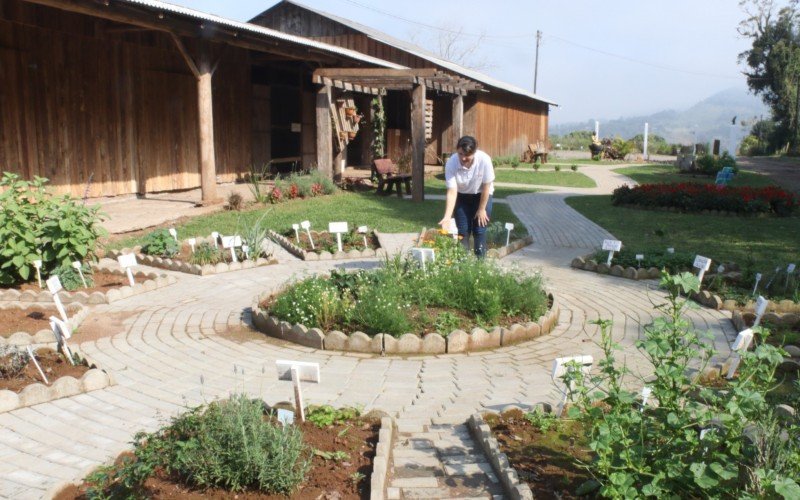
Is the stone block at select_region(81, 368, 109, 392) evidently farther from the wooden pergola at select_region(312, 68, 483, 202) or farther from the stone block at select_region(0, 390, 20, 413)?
the wooden pergola at select_region(312, 68, 483, 202)

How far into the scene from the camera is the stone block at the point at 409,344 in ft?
17.9

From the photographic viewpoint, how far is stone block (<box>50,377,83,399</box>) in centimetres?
451

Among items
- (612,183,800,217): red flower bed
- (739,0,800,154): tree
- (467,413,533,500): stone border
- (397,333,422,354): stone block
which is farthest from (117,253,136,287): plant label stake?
(739,0,800,154): tree

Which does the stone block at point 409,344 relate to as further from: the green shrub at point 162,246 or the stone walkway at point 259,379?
the green shrub at point 162,246

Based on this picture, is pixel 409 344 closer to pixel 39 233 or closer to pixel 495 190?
pixel 39 233

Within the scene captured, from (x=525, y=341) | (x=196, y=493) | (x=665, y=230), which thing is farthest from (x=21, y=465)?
(x=665, y=230)

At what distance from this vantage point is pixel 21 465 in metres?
3.63

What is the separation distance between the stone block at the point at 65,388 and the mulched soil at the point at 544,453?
2861mm

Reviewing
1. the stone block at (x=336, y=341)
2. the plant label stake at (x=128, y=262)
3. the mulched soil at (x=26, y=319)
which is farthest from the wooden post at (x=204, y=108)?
the stone block at (x=336, y=341)

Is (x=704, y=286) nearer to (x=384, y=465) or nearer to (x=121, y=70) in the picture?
(x=384, y=465)

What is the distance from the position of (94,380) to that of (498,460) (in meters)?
2.99

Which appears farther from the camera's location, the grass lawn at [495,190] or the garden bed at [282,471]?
the grass lawn at [495,190]

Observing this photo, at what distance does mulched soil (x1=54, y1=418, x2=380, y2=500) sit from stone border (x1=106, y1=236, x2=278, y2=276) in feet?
16.7

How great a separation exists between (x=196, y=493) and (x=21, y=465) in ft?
4.24
